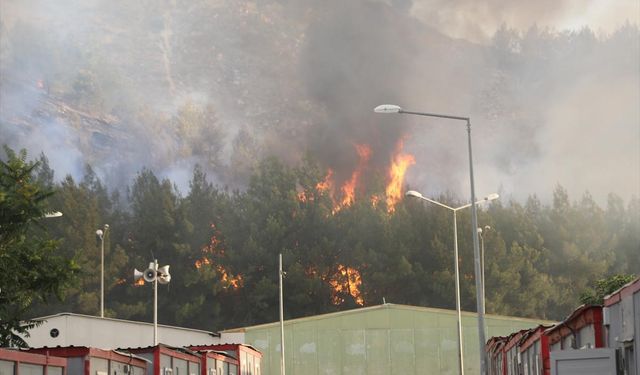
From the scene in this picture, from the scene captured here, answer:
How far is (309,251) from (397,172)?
50.0 meters

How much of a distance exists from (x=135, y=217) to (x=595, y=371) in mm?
117815

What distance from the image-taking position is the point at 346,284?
416ft

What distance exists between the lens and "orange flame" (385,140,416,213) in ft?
511

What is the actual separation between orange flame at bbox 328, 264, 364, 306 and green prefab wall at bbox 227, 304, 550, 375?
42.4m

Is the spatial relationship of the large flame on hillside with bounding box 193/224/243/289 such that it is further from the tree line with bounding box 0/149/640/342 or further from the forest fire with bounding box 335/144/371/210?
the forest fire with bounding box 335/144/371/210

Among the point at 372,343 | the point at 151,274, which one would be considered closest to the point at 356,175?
the point at 372,343

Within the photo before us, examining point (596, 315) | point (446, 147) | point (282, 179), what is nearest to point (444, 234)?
point (282, 179)

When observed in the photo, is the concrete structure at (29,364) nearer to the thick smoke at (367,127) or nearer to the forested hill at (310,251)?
the forested hill at (310,251)

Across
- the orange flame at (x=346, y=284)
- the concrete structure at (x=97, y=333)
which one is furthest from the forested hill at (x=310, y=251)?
the concrete structure at (x=97, y=333)

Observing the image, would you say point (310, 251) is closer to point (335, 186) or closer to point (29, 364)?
point (335, 186)

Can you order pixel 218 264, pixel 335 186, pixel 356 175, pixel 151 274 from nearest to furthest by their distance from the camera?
pixel 151 274
pixel 218 264
pixel 335 186
pixel 356 175

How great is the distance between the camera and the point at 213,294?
119312 millimetres

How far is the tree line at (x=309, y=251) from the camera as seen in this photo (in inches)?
4653

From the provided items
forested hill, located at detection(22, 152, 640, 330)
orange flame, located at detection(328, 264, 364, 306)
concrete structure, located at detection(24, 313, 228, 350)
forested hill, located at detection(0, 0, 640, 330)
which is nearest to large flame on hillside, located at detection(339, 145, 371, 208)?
forested hill, located at detection(0, 0, 640, 330)
